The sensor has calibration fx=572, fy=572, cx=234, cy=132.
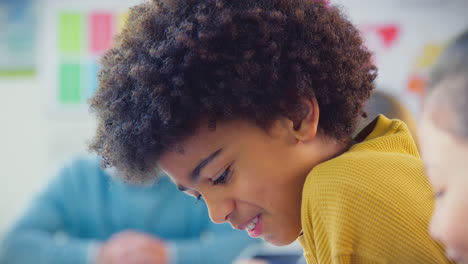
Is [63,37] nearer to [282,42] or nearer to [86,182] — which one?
[86,182]

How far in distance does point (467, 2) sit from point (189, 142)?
1.76 m

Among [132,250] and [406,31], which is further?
[406,31]

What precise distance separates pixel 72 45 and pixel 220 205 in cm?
158

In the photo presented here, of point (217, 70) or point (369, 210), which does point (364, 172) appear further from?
point (217, 70)

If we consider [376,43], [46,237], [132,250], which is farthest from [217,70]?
[376,43]

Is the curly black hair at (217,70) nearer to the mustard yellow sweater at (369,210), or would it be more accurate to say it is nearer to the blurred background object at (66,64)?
the mustard yellow sweater at (369,210)

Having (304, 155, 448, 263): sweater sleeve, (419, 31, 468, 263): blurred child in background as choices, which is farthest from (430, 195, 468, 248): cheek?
(304, 155, 448, 263): sweater sleeve

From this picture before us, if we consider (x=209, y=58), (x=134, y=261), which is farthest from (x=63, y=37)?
(x=209, y=58)

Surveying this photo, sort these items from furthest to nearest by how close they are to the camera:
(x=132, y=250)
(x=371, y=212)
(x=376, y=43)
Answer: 1. (x=376, y=43)
2. (x=132, y=250)
3. (x=371, y=212)

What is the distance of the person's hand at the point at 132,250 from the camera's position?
5.22ft

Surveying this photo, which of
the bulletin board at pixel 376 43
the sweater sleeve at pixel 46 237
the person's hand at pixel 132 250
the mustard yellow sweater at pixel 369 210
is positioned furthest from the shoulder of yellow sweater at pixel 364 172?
the bulletin board at pixel 376 43

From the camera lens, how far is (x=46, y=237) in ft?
5.63

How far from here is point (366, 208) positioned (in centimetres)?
58

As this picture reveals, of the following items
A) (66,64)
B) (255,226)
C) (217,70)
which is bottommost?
(66,64)
